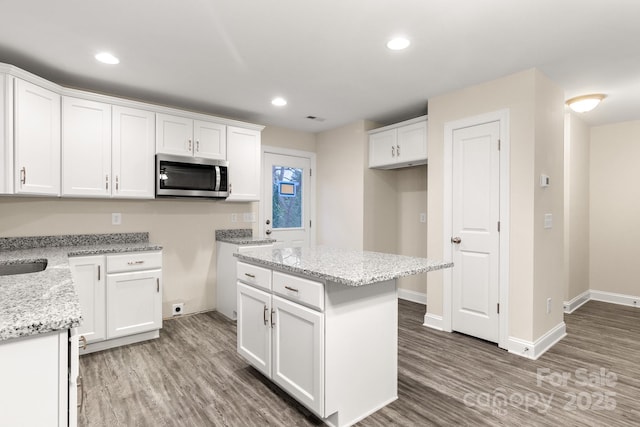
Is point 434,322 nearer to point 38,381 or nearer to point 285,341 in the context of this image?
point 285,341

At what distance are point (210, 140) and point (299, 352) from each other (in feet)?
8.72

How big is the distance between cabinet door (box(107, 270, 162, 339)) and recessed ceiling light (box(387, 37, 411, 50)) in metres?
2.79

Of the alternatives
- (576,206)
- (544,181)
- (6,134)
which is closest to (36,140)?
(6,134)

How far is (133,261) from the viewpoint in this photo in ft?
9.80

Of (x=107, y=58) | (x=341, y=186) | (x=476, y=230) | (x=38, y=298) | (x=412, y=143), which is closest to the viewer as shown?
(x=38, y=298)

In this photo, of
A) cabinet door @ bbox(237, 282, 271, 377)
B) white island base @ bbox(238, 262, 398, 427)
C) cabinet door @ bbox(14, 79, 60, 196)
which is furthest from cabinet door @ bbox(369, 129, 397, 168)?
cabinet door @ bbox(14, 79, 60, 196)

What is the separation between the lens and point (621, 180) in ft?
14.6

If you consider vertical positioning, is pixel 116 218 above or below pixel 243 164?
below

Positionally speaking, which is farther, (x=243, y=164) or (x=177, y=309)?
(x=243, y=164)

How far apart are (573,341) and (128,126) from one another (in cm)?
474

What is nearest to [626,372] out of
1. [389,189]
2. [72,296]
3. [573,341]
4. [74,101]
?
[573,341]

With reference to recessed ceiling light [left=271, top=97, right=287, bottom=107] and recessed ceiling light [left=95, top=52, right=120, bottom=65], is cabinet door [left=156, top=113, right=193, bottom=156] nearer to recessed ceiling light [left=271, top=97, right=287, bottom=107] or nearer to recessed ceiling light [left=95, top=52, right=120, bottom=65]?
recessed ceiling light [left=95, top=52, right=120, bottom=65]

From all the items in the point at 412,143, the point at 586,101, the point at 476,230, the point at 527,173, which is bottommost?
the point at 476,230

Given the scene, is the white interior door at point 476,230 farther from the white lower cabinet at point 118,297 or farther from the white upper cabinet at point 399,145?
the white lower cabinet at point 118,297
